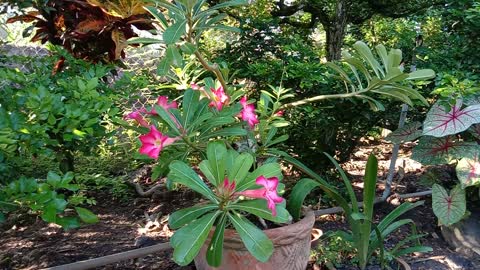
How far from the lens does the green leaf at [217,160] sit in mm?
1231

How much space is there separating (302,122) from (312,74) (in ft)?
1.26

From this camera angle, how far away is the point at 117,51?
215 centimetres

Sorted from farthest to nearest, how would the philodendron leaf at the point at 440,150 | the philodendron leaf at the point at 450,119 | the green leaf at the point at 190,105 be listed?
the philodendron leaf at the point at 440,150
the philodendron leaf at the point at 450,119
the green leaf at the point at 190,105


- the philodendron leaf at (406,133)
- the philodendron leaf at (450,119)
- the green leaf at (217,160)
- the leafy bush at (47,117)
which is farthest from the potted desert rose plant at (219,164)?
the philodendron leaf at (406,133)

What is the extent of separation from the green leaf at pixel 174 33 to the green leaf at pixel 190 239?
0.50m

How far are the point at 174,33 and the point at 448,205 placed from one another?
1.62 meters

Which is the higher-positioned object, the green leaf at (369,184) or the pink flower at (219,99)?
the pink flower at (219,99)

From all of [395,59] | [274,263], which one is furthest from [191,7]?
[274,263]

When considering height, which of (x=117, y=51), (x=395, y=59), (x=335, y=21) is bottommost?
(x=395, y=59)

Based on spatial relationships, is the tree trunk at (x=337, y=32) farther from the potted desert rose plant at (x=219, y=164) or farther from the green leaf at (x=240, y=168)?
the green leaf at (x=240, y=168)

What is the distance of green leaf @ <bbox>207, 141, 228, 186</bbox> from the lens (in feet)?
4.04

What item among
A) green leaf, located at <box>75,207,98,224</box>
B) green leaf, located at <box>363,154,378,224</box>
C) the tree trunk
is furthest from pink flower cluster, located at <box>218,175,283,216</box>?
the tree trunk

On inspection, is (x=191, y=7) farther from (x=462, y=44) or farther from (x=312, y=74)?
(x=462, y=44)

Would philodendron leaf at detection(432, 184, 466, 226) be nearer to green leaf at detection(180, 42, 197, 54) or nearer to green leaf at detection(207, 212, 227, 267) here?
green leaf at detection(207, 212, 227, 267)
